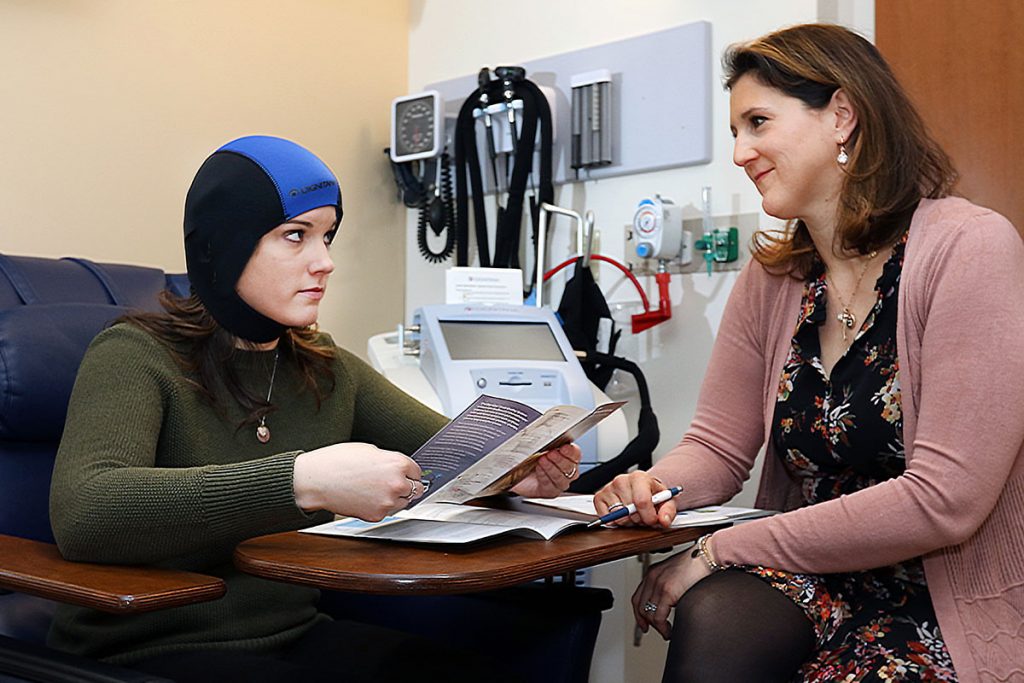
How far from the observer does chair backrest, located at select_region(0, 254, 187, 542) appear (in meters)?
1.58

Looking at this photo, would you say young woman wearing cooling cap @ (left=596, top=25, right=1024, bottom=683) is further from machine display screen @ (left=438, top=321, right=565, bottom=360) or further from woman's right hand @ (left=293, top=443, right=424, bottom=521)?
machine display screen @ (left=438, top=321, right=565, bottom=360)

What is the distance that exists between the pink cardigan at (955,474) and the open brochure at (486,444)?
32cm

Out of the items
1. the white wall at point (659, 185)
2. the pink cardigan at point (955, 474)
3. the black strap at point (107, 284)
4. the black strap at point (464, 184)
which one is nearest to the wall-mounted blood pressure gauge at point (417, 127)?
the black strap at point (464, 184)

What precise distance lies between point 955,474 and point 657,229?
139 cm

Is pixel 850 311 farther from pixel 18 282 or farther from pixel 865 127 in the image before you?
pixel 18 282

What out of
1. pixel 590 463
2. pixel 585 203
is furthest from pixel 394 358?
pixel 585 203

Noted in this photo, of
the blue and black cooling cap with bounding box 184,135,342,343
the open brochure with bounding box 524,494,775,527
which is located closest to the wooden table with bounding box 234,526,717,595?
the open brochure with bounding box 524,494,775,527

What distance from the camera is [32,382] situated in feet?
5.18

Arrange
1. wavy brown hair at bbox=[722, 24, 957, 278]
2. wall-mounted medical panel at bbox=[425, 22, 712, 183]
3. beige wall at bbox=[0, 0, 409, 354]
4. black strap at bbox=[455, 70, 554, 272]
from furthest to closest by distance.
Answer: black strap at bbox=[455, 70, 554, 272] < wall-mounted medical panel at bbox=[425, 22, 712, 183] < beige wall at bbox=[0, 0, 409, 354] < wavy brown hair at bbox=[722, 24, 957, 278]

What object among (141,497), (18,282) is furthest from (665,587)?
(18,282)

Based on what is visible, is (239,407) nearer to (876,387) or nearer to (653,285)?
(876,387)

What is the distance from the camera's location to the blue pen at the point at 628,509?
1326 millimetres

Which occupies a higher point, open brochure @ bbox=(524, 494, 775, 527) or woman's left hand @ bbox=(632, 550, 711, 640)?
open brochure @ bbox=(524, 494, 775, 527)

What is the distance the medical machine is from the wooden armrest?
A: 3.47 feet
